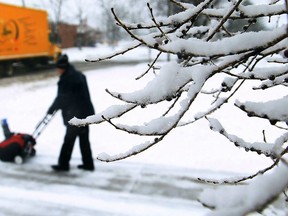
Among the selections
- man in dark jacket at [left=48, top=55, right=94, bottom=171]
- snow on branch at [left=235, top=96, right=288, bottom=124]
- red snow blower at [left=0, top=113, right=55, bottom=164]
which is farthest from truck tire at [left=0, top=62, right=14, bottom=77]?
snow on branch at [left=235, top=96, right=288, bottom=124]

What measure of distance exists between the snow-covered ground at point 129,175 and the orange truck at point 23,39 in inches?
469

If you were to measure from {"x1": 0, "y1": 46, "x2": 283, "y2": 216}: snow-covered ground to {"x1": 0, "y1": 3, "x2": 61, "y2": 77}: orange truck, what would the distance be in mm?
11912

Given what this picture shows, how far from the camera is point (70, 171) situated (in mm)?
5684

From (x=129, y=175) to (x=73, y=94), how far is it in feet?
4.63

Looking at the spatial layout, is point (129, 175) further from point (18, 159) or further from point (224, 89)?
point (224, 89)

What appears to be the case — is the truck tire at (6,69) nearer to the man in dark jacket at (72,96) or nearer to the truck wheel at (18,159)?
the truck wheel at (18,159)

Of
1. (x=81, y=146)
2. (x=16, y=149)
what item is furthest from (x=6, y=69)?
(x=81, y=146)

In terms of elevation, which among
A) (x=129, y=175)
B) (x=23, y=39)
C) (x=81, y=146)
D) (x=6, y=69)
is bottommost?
(x=6, y=69)

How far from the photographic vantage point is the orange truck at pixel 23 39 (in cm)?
1880

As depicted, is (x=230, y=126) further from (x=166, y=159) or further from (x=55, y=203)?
(x=55, y=203)

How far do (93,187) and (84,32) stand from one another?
2204 inches

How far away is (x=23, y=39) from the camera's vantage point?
807 inches

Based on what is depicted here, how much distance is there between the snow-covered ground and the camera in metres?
4.49

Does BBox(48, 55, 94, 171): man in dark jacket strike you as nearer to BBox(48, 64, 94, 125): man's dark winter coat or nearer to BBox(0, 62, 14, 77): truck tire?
BBox(48, 64, 94, 125): man's dark winter coat
